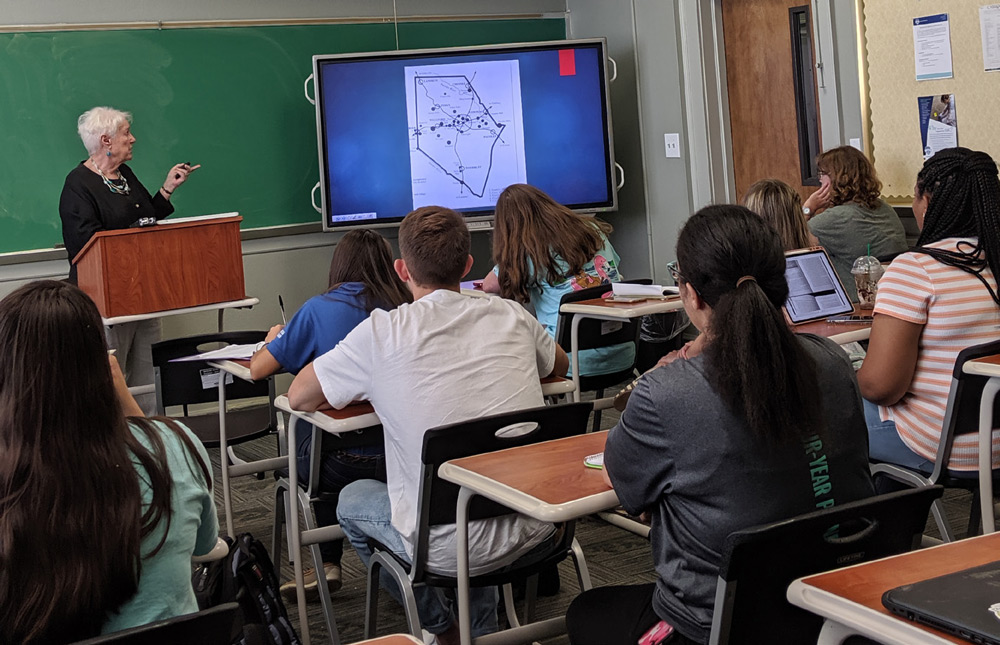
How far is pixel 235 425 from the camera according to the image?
4.06 metres

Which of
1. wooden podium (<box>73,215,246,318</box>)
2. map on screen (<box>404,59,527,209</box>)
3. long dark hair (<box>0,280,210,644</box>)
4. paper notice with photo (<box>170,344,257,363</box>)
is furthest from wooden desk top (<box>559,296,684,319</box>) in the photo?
map on screen (<box>404,59,527,209</box>)

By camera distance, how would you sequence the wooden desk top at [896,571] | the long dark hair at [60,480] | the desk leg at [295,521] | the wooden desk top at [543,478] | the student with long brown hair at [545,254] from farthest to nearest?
the student with long brown hair at [545,254], the desk leg at [295,521], the wooden desk top at [543,478], the long dark hair at [60,480], the wooden desk top at [896,571]

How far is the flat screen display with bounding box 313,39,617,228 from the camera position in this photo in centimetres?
643

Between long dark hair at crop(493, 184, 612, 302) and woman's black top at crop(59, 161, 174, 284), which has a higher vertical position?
woman's black top at crop(59, 161, 174, 284)

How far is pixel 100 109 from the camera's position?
5.38m

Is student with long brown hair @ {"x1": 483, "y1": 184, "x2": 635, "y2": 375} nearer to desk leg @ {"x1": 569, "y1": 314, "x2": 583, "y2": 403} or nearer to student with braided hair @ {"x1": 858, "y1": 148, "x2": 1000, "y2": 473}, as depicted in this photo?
A: desk leg @ {"x1": 569, "y1": 314, "x2": 583, "y2": 403}

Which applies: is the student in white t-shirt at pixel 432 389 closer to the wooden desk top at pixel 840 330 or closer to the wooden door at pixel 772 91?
the wooden desk top at pixel 840 330

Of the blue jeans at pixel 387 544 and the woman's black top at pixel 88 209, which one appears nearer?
the blue jeans at pixel 387 544

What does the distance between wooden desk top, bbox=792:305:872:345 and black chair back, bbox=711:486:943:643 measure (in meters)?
1.40

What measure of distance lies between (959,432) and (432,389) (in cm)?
130

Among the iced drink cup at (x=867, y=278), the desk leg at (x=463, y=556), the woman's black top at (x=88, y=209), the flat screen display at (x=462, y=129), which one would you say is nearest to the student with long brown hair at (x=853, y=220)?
the iced drink cup at (x=867, y=278)

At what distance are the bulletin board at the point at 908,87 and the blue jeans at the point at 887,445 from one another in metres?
2.59

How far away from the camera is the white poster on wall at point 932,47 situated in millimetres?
5078

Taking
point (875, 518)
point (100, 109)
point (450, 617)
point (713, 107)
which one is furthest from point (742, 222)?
point (713, 107)
